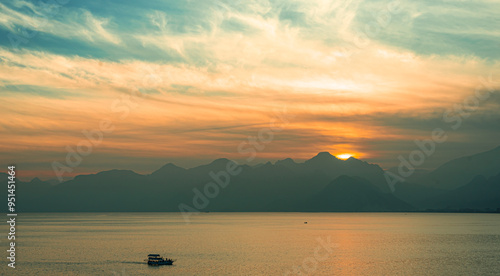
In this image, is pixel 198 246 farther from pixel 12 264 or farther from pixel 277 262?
pixel 12 264

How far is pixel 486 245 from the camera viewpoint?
598ft

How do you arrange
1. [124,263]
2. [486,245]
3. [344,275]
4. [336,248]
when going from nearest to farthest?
[344,275] → [124,263] → [336,248] → [486,245]

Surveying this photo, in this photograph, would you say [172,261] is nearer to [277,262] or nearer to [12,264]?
[277,262]

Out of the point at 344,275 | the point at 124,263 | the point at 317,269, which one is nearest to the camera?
the point at 344,275

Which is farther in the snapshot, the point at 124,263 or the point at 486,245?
the point at 486,245

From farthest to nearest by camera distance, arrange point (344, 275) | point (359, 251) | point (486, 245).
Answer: point (486, 245), point (359, 251), point (344, 275)

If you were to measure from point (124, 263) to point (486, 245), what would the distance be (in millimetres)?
139200

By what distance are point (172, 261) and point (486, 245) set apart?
127492 millimetres

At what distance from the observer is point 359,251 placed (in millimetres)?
157125

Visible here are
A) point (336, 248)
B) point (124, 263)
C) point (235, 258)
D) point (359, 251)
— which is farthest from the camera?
point (336, 248)

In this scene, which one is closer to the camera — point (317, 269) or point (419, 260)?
point (317, 269)

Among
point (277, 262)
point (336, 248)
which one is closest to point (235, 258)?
point (277, 262)

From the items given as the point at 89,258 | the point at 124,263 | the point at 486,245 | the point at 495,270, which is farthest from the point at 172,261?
the point at 486,245

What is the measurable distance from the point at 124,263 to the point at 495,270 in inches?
3751
